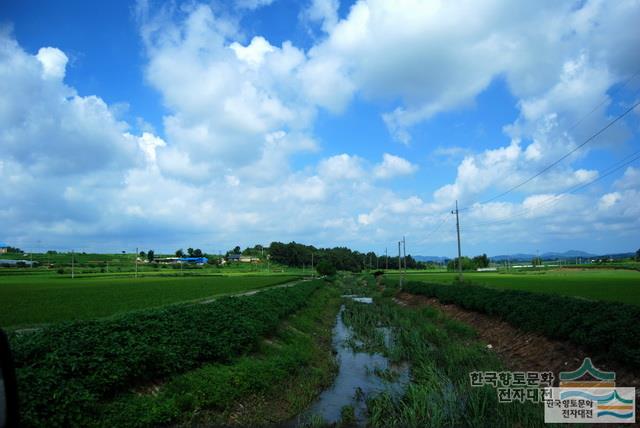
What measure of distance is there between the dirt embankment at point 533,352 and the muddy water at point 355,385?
15.5 feet

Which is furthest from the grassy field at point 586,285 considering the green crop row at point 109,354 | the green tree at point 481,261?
the green tree at point 481,261

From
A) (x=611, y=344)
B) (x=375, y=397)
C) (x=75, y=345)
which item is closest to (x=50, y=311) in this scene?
(x=75, y=345)

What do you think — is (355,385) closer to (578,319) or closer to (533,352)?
(533,352)

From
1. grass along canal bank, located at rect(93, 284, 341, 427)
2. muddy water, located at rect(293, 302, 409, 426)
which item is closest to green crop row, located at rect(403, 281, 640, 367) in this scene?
muddy water, located at rect(293, 302, 409, 426)

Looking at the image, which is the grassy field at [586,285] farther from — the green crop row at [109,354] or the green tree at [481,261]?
the green tree at [481,261]

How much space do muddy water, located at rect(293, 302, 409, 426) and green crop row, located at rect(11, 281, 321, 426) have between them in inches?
141

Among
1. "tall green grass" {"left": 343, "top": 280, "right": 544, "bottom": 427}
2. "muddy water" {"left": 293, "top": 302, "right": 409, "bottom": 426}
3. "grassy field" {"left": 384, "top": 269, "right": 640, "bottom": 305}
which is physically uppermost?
"grassy field" {"left": 384, "top": 269, "right": 640, "bottom": 305}

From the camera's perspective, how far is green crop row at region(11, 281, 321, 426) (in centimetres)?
791

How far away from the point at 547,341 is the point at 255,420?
12.5 m

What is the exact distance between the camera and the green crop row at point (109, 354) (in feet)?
26.0

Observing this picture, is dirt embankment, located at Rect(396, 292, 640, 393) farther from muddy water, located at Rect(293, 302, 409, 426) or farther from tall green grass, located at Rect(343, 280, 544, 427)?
muddy water, located at Rect(293, 302, 409, 426)

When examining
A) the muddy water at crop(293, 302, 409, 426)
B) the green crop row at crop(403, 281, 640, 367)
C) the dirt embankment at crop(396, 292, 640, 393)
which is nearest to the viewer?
the muddy water at crop(293, 302, 409, 426)

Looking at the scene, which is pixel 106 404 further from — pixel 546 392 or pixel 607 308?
pixel 607 308

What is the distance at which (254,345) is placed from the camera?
16.2 metres
